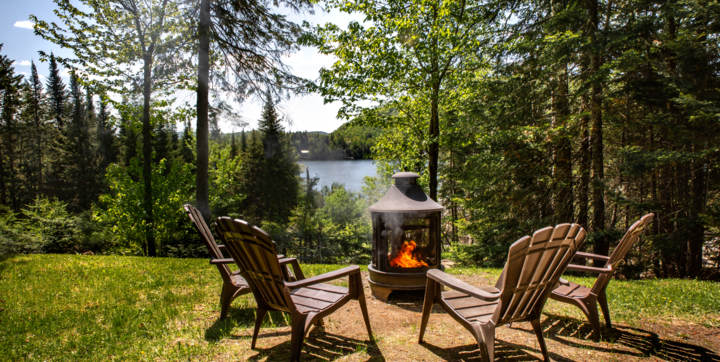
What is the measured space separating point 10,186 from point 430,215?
89.7 feet

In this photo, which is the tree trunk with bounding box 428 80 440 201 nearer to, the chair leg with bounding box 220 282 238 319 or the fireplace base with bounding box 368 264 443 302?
the fireplace base with bounding box 368 264 443 302

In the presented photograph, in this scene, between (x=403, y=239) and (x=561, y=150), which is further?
(x=561, y=150)

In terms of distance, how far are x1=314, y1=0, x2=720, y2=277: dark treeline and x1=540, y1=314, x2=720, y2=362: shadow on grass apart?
151 inches

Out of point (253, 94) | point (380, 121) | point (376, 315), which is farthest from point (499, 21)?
point (376, 315)

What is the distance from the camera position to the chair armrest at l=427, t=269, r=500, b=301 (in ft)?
6.89

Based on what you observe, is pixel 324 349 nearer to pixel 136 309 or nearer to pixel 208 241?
pixel 208 241

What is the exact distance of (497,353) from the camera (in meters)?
2.49

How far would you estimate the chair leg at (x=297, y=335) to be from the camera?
218 cm

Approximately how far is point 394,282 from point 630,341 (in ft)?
6.39

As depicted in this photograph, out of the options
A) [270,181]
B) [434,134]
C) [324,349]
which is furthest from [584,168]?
[270,181]

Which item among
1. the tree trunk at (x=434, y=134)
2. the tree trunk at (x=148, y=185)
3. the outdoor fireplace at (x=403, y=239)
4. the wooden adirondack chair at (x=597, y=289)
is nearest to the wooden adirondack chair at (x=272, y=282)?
the outdoor fireplace at (x=403, y=239)

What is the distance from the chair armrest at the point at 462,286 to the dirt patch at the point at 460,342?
513mm

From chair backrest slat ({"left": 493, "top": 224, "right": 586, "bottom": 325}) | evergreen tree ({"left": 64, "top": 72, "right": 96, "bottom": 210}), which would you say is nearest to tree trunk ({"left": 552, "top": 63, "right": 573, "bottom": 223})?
chair backrest slat ({"left": 493, "top": 224, "right": 586, "bottom": 325})

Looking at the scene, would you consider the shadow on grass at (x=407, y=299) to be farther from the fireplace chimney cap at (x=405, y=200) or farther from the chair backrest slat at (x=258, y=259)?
the chair backrest slat at (x=258, y=259)
